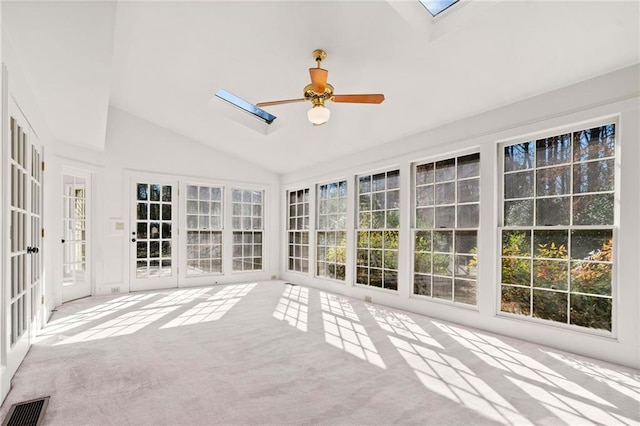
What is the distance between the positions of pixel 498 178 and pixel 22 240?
5.04 metres

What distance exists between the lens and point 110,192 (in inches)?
238

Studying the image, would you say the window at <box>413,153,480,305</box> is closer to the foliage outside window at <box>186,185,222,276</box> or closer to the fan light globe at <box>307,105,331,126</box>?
the fan light globe at <box>307,105,331,126</box>

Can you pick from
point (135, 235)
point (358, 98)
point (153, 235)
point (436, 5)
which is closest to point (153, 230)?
point (153, 235)

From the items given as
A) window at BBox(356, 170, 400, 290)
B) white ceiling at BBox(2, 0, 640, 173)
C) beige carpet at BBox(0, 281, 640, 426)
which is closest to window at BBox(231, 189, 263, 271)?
window at BBox(356, 170, 400, 290)

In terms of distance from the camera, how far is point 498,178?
407cm

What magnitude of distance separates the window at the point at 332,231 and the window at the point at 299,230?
1.53 ft

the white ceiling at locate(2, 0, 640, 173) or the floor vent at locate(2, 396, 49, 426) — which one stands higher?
the white ceiling at locate(2, 0, 640, 173)

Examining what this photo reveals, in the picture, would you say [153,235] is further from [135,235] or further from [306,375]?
[306,375]

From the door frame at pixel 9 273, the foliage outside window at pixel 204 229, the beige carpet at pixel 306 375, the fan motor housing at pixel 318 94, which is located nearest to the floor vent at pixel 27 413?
the beige carpet at pixel 306 375

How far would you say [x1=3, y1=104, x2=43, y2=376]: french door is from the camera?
8.95 ft

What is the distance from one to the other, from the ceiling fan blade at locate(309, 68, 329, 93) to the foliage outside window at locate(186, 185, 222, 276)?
Answer: 4.66m

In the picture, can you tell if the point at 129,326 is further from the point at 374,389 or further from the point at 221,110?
the point at 221,110

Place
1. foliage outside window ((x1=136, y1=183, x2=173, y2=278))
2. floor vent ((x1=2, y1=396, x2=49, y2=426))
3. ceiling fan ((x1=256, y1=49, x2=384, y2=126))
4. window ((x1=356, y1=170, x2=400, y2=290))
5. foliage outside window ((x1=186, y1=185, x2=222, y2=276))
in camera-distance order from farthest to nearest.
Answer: foliage outside window ((x1=186, y1=185, x2=222, y2=276)) → foliage outside window ((x1=136, y1=183, x2=173, y2=278)) → window ((x1=356, y1=170, x2=400, y2=290)) → ceiling fan ((x1=256, y1=49, x2=384, y2=126)) → floor vent ((x1=2, y1=396, x2=49, y2=426))

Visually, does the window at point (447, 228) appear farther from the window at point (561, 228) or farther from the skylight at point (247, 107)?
the skylight at point (247, 107)
